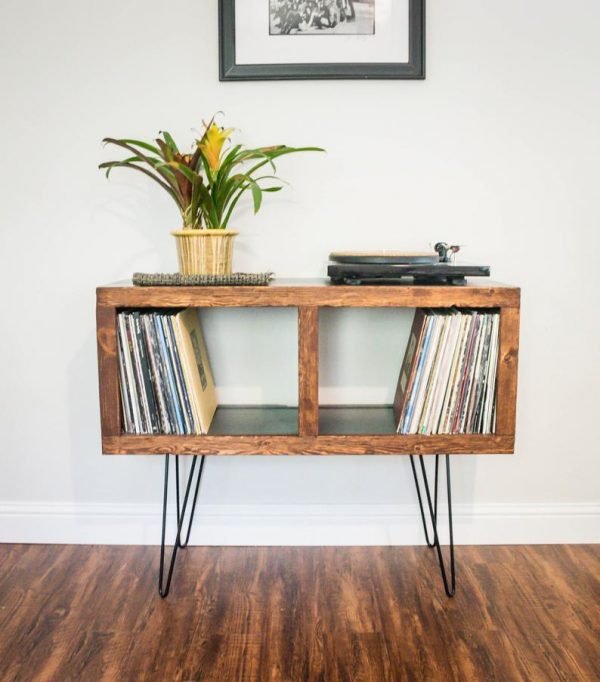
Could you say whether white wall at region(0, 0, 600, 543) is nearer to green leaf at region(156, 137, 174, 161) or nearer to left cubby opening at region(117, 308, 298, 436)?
Result: left cubby opening at region(117, 308, 298, 436)

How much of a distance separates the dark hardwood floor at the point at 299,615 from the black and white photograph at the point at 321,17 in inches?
56.7

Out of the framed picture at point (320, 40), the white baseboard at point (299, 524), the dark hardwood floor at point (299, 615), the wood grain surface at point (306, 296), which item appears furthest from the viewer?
the white baseboard at point (299, 524)

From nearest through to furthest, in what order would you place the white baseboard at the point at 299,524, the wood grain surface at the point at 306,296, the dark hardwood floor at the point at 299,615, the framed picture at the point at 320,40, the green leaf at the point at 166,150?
the dark hardwood floor at the point at 299,615 < the wood grain surface at the point at 306,296 < the green leaf at the point at 166,150 < the framed picture at the point at 320,40 < the white baseboard at the point at 299,524

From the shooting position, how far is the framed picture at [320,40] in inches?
77.8

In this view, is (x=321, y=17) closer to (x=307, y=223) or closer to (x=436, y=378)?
(x=307, y=223)

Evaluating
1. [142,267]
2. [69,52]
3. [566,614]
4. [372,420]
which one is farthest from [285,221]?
[566,614]

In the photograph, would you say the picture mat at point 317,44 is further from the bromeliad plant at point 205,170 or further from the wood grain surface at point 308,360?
the wood grain surface at point 308,360

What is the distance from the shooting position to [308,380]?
1.71 meters

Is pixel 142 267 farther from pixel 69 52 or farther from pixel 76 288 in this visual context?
pixel 69 52

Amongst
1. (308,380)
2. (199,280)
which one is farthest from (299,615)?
(199,280)

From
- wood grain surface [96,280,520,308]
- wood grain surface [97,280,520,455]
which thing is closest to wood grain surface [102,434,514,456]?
wood grain surface [97,280,520,455]

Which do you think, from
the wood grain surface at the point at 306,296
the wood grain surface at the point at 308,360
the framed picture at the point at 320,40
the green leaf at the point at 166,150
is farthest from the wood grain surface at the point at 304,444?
the framed picture at the point at 320,40

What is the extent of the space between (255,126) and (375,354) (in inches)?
28.2

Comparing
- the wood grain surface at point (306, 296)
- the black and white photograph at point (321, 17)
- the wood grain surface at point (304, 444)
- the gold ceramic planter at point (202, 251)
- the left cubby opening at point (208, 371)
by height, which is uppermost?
the black and white photograph at point (321, 17)
